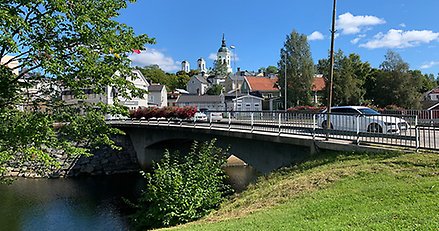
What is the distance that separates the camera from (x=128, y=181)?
29766mm

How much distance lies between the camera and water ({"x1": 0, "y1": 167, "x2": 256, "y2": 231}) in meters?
17.7

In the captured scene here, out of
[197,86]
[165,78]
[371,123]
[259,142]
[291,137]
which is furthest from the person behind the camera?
[165,78]

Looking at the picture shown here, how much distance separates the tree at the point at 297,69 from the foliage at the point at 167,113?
3132 cm

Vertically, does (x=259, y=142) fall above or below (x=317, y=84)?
below

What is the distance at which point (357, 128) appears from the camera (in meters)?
11.9

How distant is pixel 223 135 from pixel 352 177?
10724 mm

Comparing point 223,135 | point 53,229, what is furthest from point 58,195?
point 223,135

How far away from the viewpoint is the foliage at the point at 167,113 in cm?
2986

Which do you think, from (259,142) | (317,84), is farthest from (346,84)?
(259,142)

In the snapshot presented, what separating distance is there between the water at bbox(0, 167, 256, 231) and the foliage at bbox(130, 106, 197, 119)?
5.97 m

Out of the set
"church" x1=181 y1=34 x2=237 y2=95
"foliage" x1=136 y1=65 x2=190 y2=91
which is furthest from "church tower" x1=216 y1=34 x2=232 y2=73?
"foliage" x1=136 y1=65 x2=190 y2=91

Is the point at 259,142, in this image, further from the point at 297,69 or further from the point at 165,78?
the point at 165,78

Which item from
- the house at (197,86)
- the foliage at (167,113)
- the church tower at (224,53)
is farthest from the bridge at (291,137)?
the church tower at (224,53)

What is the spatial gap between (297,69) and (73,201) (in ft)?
154
